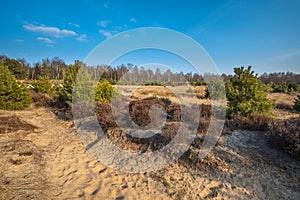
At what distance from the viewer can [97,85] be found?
29.2ft

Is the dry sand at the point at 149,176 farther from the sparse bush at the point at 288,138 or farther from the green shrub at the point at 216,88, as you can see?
the green shrub at the point at 216,88

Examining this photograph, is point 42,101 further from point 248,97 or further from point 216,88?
point 216,88

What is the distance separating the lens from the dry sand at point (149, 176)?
9.85ft

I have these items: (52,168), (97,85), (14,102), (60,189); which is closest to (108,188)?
(60,189)

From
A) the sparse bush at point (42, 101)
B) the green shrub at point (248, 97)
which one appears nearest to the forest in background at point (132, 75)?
the sparse bush at point (42, 101)

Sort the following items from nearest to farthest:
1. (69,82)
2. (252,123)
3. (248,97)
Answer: (252,123) → (248,97) → (69,82)

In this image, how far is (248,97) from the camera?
23.6 ft

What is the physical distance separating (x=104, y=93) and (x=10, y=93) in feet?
15.6

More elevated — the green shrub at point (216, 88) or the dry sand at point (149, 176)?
the green shrub at point (216, 88)

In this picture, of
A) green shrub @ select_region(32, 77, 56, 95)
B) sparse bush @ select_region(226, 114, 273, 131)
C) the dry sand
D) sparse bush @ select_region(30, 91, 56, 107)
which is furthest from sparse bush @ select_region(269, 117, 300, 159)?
green shrub @ select_region(32, 77, 56, 95)

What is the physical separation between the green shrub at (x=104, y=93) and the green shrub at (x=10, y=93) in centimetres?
404

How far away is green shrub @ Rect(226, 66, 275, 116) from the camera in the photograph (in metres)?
7.02

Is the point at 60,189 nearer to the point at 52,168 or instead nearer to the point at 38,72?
the point at 52,168

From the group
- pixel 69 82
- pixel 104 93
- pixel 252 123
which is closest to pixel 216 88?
pixel 252 123
